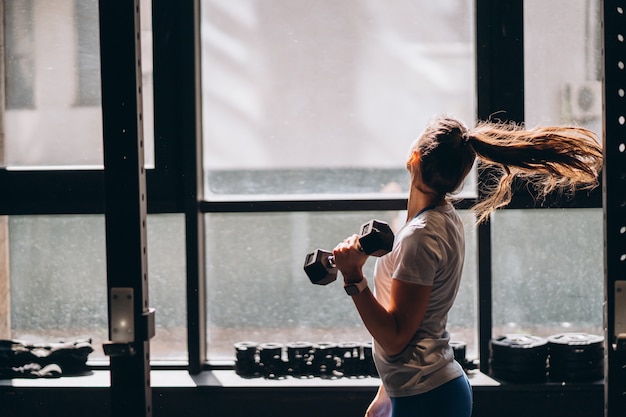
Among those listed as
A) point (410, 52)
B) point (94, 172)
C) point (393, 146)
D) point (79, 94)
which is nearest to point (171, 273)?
point (94, 172)

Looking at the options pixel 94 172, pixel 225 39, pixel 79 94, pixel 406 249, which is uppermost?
pixel 225 39

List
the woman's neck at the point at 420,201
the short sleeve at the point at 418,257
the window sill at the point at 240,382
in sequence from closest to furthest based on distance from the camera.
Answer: the short sleeve at the point at 418,257 → the woman's neck at the point at 420,201 → the window sill at the point at 240,382

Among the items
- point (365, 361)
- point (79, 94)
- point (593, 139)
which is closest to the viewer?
point (593, 139)

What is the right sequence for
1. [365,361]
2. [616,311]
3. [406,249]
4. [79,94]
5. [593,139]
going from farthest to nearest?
1. [79,94]
2. [365,361]
3. [593,139]
4. [406,249]
5. [616,311]

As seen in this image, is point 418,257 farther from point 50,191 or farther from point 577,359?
point 50,191

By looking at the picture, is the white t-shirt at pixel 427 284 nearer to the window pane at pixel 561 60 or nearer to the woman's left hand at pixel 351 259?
the woman's left hand at pixel 351 259

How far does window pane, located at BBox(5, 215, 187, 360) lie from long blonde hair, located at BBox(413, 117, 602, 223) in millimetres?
1857

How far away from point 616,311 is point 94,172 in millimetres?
2351

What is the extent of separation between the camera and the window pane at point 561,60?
310 cm

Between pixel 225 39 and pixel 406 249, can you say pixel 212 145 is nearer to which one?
pixel 225 39

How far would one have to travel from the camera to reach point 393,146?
3.17 metres

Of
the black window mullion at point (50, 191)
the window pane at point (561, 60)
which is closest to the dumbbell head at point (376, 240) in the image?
the window pane at point (561, 60)

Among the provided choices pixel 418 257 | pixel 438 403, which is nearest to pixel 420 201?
pixel 418 257

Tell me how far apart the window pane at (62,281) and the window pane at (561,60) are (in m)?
1.83
